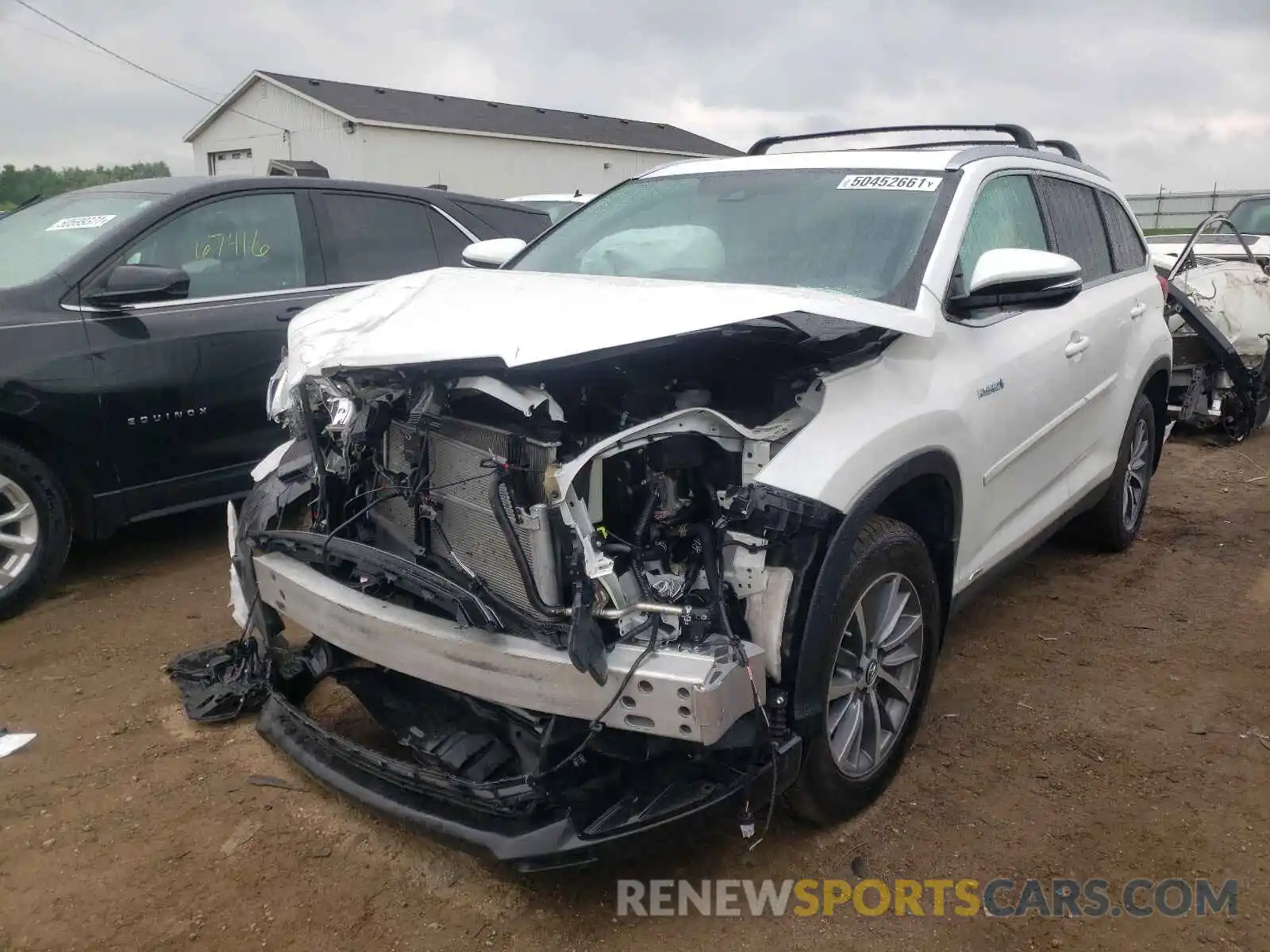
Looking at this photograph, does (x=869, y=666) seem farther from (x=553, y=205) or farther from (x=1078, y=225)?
(x=553, y=205)

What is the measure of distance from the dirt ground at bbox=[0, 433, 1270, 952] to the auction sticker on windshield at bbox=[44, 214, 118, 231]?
1682 millimetres

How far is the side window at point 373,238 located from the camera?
16.9ft

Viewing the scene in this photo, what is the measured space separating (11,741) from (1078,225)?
449 cm

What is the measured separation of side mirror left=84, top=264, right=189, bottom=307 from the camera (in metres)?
4.12

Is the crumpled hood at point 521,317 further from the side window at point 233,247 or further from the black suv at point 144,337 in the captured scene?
the side window at point 233,247

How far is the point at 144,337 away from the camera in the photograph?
14.1 feet

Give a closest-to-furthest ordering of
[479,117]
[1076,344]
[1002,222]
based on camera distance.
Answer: [1002,222] → [1076,344] → [479,117]

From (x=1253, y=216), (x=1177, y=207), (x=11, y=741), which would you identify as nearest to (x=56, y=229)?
(x=11, y=741)

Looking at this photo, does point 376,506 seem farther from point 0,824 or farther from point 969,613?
point 969,613

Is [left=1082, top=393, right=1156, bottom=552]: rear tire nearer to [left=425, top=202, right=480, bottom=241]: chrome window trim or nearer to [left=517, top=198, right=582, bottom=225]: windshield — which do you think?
[left=425, top=202, right=480, bottom=241]: chrome window trim

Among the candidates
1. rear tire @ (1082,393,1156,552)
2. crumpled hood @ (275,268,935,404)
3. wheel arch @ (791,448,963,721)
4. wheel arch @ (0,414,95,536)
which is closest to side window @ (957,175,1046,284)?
crumpled hood @ (275,268,935,404)

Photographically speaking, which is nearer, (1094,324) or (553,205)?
(1094,324)

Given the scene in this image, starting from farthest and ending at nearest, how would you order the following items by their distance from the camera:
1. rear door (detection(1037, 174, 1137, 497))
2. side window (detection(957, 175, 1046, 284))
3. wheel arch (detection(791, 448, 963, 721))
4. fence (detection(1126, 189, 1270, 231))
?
fence (detection(1126, 189, 1270, 231)), rear door (detection(1037, 174, 1137, 497)), side window (detection(957, 175, 1046, 284)), wheel arch (detection(791, 448, 963, 721))
